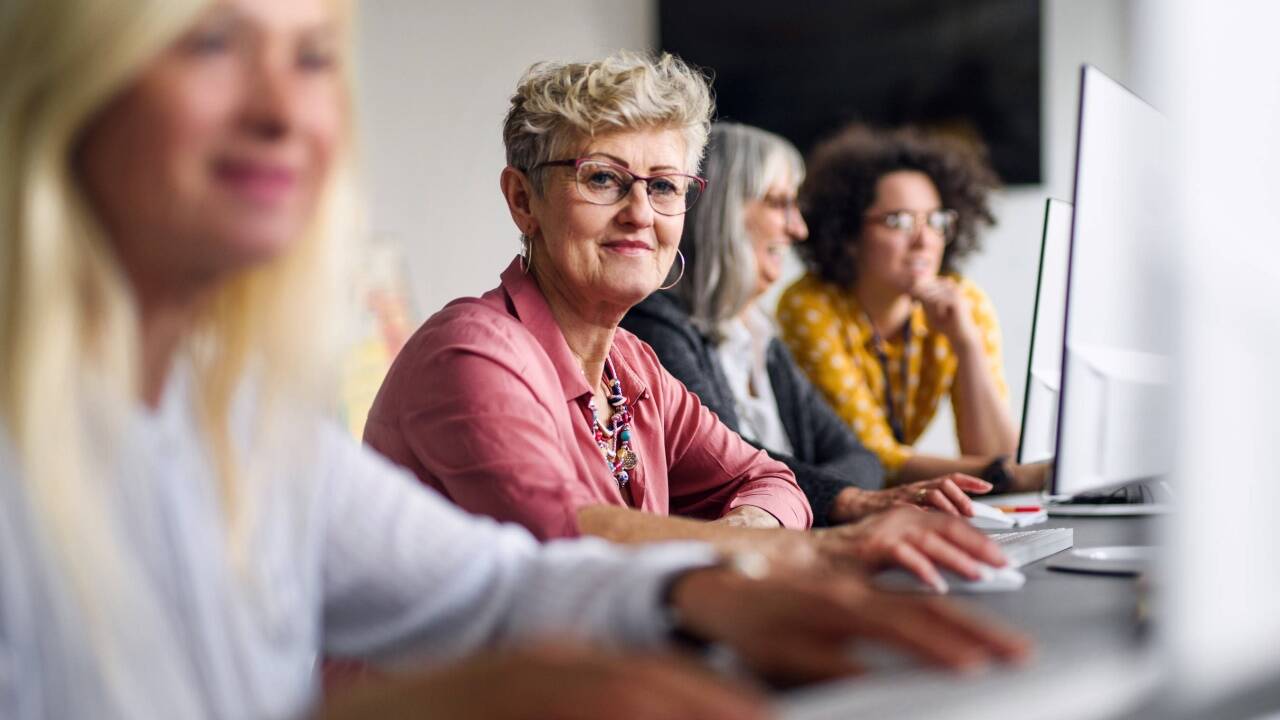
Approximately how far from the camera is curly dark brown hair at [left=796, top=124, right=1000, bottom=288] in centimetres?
309

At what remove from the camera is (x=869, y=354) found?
9.73ft

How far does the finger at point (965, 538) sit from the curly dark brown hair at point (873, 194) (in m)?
2.04

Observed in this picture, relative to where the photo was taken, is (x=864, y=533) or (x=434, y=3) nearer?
(x=864, y=533)

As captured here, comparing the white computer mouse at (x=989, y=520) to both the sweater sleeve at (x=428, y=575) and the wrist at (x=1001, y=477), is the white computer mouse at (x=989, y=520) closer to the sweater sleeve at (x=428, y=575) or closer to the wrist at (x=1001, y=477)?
the wrist at (x=1001, y=477)

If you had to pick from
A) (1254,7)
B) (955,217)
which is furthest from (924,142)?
(1254,7)

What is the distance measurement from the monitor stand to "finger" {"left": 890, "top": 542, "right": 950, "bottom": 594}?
73 cm

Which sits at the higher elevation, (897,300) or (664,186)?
(664,186)

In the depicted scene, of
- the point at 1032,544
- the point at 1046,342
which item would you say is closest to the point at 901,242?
the point at 1046,342

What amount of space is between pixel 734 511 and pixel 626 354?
0.28m

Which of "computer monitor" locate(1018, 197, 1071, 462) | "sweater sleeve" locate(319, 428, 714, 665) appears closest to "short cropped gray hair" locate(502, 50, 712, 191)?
"computer monitor" locate(1018, 197, 1071, 462)

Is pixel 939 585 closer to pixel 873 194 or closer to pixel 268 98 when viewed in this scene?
pixel 268 98

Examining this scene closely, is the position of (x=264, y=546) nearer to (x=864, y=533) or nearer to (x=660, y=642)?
(x=660, y=642)

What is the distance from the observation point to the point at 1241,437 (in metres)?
0.73

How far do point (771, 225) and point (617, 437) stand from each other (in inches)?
46.1
